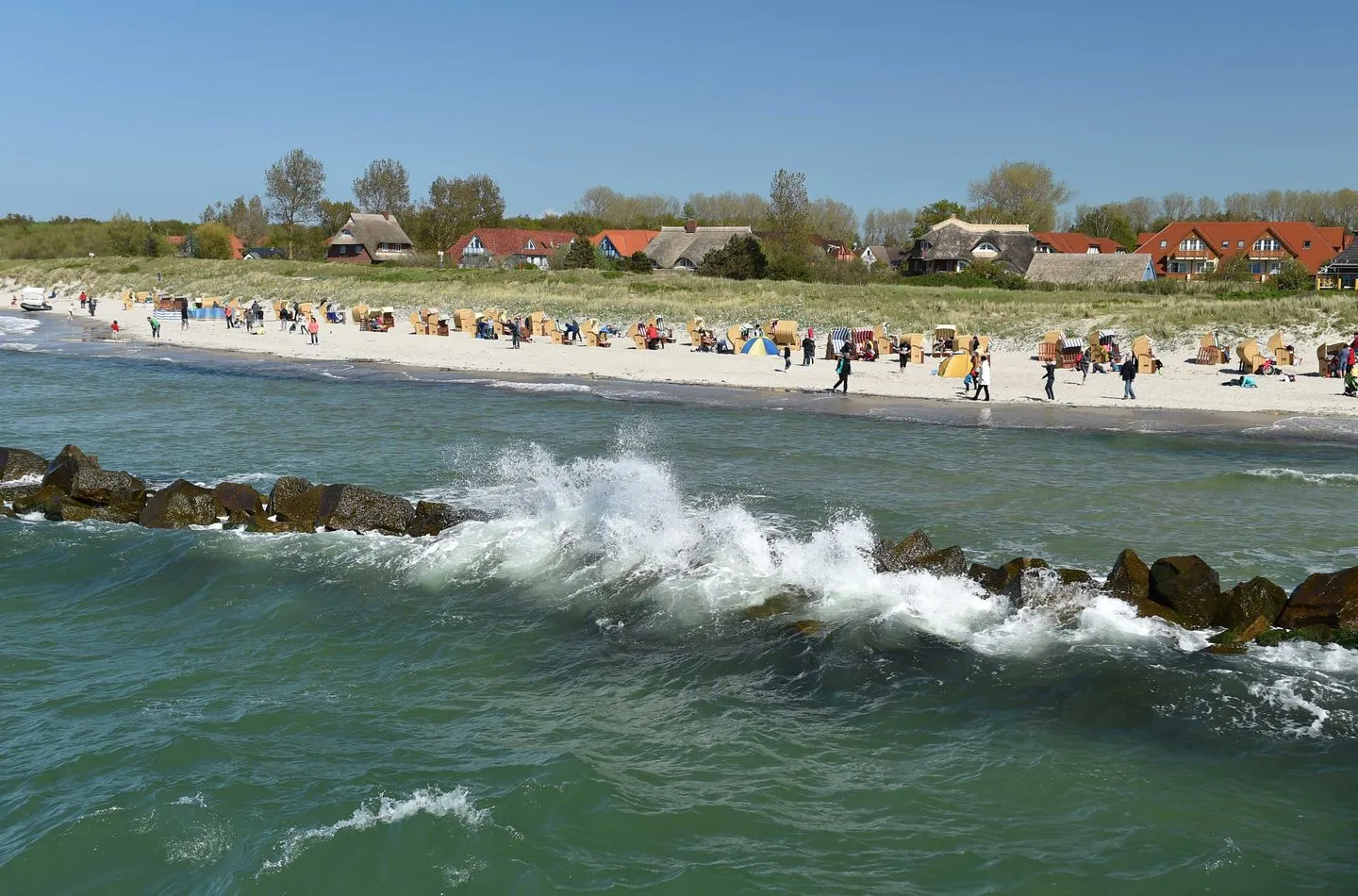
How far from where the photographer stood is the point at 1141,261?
75.3 metres

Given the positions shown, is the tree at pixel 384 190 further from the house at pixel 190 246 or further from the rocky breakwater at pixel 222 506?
the rocky breakwater at pixel 222 506

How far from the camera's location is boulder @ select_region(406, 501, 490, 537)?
18.2m

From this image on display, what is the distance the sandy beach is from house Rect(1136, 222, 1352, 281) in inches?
2352

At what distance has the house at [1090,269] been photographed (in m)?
73.6

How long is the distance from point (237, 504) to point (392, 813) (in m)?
10.7

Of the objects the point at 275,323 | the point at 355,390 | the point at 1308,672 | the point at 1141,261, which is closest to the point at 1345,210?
the point at 1141,261

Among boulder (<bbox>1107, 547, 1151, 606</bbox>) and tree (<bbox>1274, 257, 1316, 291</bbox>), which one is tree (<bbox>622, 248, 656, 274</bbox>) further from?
boulder (<bbox>1107, 547, 1151, 606</bbox>)

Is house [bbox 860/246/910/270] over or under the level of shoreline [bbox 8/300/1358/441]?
over

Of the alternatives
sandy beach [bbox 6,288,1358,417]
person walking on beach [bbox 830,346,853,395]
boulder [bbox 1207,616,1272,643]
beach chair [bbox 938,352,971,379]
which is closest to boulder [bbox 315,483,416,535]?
boulder [bbox 1207,616,1272,643]

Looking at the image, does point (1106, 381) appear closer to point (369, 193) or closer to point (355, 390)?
point (355, 390)

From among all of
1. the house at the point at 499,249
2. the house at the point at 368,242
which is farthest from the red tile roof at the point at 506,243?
the house at the point at 368,242

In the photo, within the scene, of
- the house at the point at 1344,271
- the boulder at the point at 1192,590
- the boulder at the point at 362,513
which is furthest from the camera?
the house at the point at 1344,271

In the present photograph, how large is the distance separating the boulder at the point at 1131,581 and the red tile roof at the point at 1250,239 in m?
90.0

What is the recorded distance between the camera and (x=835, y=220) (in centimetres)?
14638
